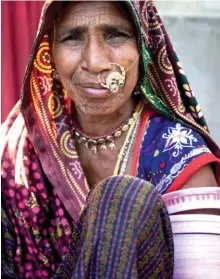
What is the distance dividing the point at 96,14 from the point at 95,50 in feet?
0.31

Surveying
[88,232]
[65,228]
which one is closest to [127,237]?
[88,232]

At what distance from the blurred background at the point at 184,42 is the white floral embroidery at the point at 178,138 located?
1266 millimetres

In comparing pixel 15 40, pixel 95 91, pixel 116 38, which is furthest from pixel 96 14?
pixel 15 40

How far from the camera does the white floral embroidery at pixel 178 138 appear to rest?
1.40m

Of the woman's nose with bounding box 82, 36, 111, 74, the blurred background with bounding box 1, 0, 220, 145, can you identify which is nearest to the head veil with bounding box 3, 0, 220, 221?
the woman's nose with bounding box 82, 36, 111, 74

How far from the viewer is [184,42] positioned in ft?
8.84

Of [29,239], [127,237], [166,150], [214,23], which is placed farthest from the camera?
[214,23]

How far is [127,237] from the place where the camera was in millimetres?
1076

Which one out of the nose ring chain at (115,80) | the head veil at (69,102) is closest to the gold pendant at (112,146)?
the head veil at (69,102)

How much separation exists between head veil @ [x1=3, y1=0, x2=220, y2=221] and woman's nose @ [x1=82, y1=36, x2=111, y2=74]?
118 mm

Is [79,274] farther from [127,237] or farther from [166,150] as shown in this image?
[166,150]

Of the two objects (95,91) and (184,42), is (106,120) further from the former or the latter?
(184,42)

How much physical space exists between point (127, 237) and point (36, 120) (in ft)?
2.03

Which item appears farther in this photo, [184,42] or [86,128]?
[184,42]
